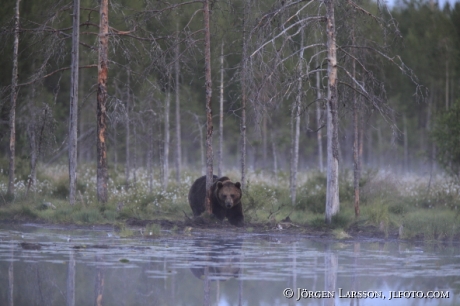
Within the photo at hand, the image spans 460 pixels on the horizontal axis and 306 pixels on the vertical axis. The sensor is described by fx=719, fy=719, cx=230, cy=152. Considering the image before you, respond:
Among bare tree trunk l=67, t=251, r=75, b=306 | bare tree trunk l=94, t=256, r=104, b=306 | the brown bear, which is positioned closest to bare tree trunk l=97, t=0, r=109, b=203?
the brown bear

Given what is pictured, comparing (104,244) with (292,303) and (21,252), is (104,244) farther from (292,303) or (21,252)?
(292,303)

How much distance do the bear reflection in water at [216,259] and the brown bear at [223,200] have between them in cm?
278

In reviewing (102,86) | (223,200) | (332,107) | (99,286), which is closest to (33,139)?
(102,86)

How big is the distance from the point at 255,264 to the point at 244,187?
33.8 feet

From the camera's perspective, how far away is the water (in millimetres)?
8617

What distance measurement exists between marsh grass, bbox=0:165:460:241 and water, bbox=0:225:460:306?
2449 millimetres

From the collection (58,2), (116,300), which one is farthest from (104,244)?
(58,2)

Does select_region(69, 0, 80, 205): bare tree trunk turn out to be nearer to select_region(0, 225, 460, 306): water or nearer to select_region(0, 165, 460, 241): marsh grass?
select_region(0, 165, 460, 241): marsh grass

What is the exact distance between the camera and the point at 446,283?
31.6 ft

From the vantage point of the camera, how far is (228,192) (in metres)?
17.6

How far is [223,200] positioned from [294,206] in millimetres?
4426

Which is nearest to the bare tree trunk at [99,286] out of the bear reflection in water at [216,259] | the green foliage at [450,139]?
the bear reflection in water at [216,259]

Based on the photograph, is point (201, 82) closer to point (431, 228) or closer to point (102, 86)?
point (102, 86)

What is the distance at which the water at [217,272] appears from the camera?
8617mm
